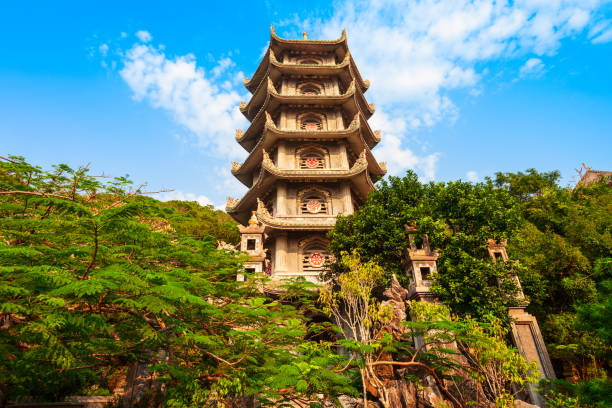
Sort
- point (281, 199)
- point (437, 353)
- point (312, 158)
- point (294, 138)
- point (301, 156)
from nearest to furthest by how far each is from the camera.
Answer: point (437, 353)
point (281, 199)
point (294, 138)
point (312, 158)
point (301, 156)

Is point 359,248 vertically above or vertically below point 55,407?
above

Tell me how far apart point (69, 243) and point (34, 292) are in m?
1.43

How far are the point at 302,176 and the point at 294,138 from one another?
2725 mm

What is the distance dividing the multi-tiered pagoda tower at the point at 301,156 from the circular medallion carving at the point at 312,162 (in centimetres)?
3

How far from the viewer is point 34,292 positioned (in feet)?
15.8

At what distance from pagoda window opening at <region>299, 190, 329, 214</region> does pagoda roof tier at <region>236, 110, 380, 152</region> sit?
320 cm

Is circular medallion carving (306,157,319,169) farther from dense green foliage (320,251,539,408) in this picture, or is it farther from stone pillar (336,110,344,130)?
dense green foliage (320,251,539,408)

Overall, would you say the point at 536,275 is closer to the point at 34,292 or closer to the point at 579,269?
the point at 579,269

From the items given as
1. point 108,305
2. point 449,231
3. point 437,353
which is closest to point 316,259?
point 449,231

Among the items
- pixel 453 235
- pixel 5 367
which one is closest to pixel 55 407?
pixel 5 367

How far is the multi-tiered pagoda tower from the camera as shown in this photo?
645 inches

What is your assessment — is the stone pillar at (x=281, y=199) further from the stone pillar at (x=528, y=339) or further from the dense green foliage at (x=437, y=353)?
the stone pillar at (x=528, y=339)

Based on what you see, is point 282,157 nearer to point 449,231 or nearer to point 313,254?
point 313,254

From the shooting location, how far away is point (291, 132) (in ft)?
61.2
